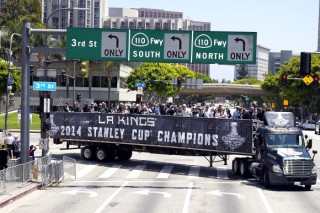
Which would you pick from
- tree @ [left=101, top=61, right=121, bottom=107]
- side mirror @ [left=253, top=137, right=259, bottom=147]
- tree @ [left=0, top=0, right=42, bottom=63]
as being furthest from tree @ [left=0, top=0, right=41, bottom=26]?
side mirror @ [left=253, top=137, right=259, bottom=147]

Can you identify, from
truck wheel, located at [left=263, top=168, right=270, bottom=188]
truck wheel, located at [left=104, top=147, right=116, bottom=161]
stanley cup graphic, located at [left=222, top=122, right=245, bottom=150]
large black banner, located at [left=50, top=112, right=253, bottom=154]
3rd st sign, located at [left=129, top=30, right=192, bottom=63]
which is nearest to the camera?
truck wheel, located at [left=263, top=168, right=270, bottom=188]

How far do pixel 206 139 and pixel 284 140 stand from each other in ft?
17.2

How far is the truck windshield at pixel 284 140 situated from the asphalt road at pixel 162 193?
1.99m

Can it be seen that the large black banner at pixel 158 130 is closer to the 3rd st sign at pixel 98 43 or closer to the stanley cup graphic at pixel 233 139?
the stanley cup graphic at pixel 233 139

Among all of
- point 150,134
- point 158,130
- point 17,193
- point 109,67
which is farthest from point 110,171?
point 109,67

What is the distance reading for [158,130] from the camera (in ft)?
113

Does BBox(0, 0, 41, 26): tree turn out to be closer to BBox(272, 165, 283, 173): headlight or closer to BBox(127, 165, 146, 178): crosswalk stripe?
BBox(127, 165, 146, 178): crosswalk stripe

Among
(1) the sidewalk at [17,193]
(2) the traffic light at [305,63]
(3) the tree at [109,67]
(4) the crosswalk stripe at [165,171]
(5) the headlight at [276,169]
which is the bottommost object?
(4) the crosswalk stripe at [165,171]

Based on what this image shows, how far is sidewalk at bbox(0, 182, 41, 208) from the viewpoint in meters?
22.4

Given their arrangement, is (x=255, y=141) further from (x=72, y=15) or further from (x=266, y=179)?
(x=72, y=15)

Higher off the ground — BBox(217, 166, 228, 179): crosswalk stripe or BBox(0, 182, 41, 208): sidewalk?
BBox(0, 182, 41, 208): sidewalk

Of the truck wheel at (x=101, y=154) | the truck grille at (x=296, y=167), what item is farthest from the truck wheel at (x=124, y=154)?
the truck grille at (x=296, y=167)

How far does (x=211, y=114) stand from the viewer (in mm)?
37406

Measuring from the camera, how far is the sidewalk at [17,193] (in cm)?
2241
